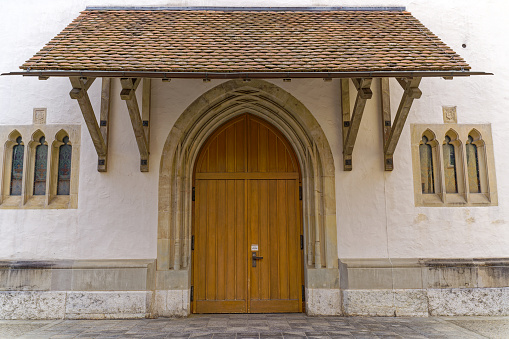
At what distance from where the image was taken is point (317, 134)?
617 centimetres

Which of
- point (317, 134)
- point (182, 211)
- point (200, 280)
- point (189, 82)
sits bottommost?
point (200, 280)

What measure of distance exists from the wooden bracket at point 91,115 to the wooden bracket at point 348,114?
11.6 ft

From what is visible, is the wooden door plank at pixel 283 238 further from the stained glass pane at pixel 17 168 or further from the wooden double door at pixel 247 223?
the stained glass pane at pixel 17 168

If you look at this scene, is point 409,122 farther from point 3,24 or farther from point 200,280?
point 3,24

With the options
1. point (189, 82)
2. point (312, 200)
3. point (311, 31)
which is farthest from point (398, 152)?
point (189, 82)

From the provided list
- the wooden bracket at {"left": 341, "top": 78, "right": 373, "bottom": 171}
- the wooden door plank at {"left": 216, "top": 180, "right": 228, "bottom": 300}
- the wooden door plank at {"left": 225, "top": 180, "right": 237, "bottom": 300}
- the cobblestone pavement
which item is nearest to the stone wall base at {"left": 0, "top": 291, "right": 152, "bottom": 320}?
the cobblestone pavement

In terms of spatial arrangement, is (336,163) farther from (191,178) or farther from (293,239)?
(191,178)

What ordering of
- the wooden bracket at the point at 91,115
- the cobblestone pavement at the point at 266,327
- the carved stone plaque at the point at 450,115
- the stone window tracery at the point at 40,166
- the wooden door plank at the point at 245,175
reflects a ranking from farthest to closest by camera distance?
the wooden door plank at the point at 245,175
the carved stone plaque at the point at 450,115
the stone window tracery at the point at 40,166
the wooden bracket at the point at 91,115
the cobblestone pavement at the point at 266,327

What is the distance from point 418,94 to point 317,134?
62.2 inches

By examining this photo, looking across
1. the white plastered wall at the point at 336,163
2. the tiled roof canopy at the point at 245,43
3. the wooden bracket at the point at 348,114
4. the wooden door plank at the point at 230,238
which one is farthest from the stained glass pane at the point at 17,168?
the wooden bracket at the point at 348,114

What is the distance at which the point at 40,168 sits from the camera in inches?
244

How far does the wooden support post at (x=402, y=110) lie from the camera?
17.0 ft

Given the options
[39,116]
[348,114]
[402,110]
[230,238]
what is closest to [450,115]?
[402,110]

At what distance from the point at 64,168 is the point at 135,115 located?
163cm
